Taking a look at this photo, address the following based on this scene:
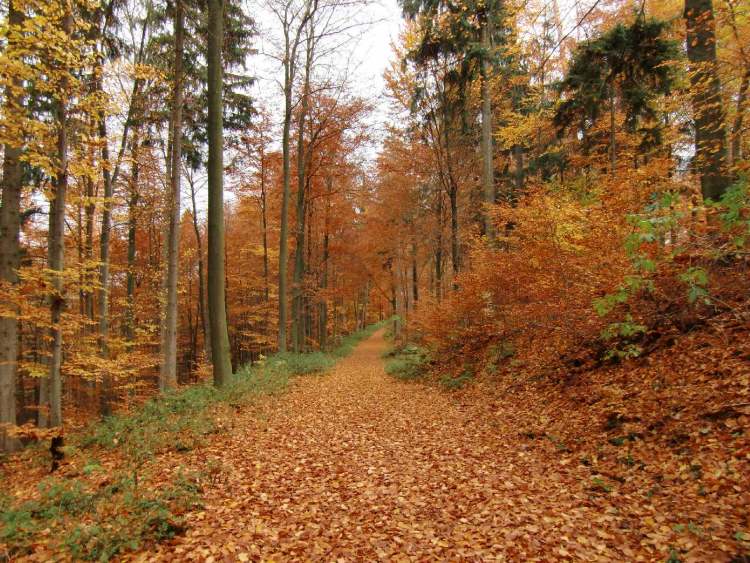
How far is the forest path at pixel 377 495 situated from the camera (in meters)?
3.17

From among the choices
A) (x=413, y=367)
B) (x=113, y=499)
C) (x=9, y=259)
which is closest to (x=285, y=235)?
(x=413, y=367)

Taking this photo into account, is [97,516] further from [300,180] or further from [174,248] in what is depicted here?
[300,180]

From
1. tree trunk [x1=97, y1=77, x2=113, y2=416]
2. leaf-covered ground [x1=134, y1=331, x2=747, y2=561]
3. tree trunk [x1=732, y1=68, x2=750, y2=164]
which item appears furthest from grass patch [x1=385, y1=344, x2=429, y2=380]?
tree trunk [x1=97, y1=77, x2=113, y2=416]

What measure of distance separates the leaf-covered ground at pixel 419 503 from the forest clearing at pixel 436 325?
1.2 inches

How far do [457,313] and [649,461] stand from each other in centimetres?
713

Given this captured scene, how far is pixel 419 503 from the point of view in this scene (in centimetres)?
388

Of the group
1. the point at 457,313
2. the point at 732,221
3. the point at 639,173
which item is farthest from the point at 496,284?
the point at 732,221

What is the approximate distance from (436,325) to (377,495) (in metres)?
7.90

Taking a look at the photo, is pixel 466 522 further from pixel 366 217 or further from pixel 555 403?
pixel 366 217

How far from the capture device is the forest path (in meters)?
3.17

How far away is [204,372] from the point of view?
1473 centimetres

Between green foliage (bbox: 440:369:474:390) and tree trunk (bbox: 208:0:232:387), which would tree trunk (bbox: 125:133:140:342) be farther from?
green foliage (bbox: 440:369:474:390)

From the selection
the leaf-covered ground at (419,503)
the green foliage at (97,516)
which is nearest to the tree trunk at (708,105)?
the leaf-covered ground at (419,503)

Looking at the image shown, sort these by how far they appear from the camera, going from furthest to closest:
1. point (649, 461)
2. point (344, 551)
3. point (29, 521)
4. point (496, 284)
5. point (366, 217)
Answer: point (366, 217)
point (496, 284)
point (649, 461)
point (29, 521)
point (344, 551)
